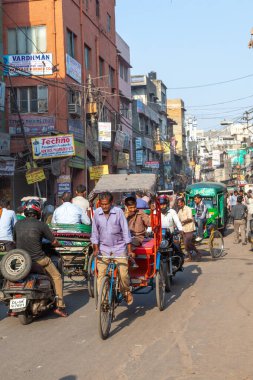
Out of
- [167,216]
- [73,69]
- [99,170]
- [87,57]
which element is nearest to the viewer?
[167,216]

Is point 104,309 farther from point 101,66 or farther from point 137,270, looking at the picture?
point 101,66

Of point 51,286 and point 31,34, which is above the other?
point 31,34

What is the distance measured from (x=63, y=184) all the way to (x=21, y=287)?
1961 centimetres

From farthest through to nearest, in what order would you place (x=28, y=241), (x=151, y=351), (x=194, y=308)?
(x=194, y=308) → (x=28, y=241) → (x=151, y=351)

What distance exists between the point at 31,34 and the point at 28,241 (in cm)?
2318

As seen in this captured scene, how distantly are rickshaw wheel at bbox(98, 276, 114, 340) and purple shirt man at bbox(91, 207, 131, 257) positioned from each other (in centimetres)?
56

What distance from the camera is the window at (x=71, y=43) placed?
30.4 m

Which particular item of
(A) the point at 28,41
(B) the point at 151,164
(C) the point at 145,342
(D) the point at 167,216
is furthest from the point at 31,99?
(B) the point at 151,164

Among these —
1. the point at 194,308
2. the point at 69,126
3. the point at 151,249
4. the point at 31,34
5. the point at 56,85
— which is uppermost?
the point at 31,34

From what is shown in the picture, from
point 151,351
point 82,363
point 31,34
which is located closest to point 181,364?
point 151,351

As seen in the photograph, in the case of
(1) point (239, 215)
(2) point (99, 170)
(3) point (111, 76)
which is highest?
(3) point (111, 76)

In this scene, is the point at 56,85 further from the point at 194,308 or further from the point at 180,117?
Answer: the point at 180,117

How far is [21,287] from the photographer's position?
7.58m

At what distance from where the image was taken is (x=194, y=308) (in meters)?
8.62
